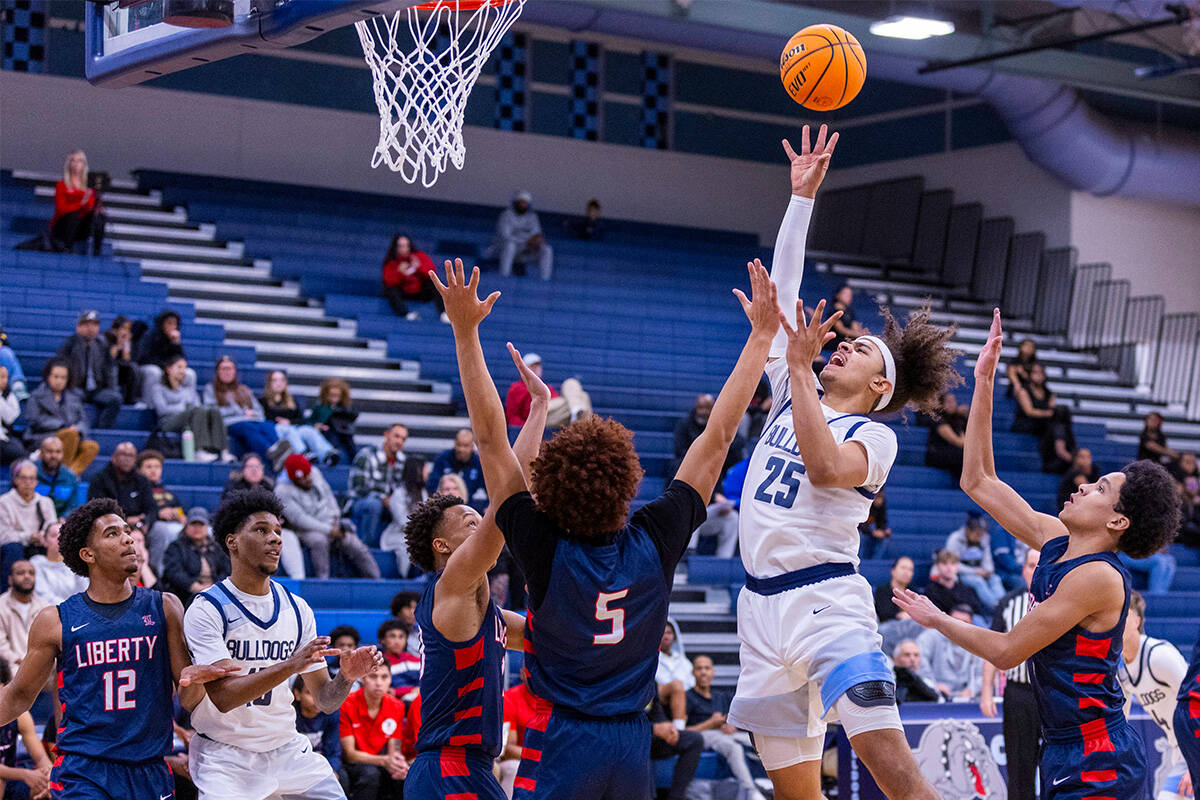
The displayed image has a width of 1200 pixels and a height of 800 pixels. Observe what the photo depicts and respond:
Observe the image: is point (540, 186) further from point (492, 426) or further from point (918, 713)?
point (492, 426)

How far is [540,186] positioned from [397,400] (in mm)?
6862

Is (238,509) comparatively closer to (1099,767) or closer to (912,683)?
(1099,767)

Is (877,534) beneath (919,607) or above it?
beneath

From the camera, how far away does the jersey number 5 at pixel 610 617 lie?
151 inches

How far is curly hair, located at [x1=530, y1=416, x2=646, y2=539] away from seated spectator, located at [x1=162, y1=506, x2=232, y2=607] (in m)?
5.95

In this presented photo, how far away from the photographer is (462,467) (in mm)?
12195

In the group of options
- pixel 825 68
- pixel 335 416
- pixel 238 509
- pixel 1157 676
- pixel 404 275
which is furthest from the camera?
pixel 404 275

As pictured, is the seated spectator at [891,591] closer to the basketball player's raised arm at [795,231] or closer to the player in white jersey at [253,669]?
the basketball player's raised arm at [795,231]

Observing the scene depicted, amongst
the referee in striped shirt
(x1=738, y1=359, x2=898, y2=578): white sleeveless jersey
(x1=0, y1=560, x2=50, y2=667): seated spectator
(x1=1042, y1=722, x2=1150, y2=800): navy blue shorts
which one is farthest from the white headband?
(x1=0, y1=560, x2=50, y2=667): seated spectator

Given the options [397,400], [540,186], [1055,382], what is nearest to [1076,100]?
[1055,382]

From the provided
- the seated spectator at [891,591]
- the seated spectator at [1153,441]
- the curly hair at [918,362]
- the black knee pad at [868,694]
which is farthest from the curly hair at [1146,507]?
the seated spectator at [1153,441]

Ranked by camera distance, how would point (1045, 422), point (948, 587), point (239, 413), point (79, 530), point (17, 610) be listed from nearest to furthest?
point (79, 530)
point (17, 610)
point (948, 587)
point (239, 413)
point (1045, 422)

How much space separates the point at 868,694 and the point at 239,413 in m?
8.76

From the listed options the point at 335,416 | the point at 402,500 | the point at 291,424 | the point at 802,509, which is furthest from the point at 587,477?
the point at 335,416
